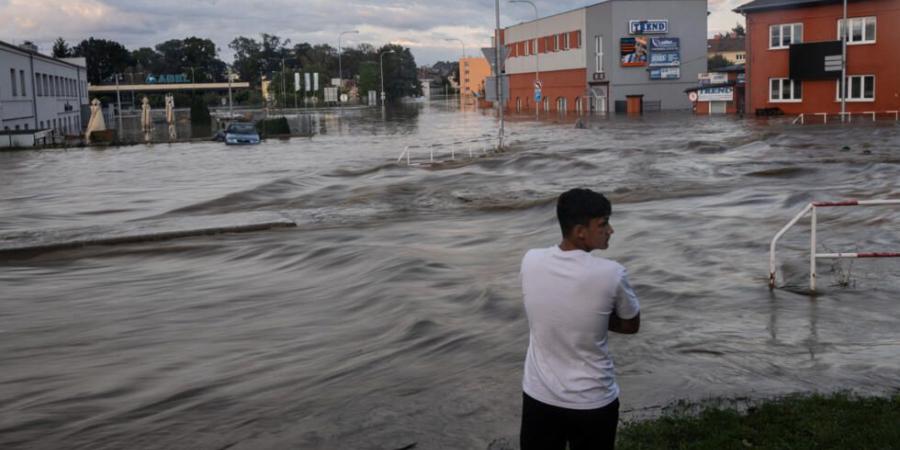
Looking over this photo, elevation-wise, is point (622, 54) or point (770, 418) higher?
point (622, 54)

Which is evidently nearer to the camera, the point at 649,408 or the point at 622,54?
the point at 649,408

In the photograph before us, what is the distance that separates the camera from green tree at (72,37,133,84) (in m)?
151

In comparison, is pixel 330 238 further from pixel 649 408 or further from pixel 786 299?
pixel 649 408

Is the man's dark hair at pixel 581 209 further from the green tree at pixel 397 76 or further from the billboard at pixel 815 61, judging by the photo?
the green tree at pixel 397 76

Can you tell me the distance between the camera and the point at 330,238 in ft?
61.9

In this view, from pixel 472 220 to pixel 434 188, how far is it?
7.11 meters

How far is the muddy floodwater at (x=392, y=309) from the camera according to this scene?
26.1 feet

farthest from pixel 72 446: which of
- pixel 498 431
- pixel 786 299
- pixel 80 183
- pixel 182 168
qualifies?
Result: pixel 182 168

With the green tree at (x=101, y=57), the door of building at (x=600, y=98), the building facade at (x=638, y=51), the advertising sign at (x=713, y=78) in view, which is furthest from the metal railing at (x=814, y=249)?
the green tree at (x=101, y=57)

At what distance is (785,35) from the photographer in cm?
6456

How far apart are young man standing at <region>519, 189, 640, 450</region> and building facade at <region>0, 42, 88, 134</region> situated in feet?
195

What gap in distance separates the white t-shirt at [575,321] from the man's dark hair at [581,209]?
0.15 m

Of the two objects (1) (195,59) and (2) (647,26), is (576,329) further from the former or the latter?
(1) (195,59)

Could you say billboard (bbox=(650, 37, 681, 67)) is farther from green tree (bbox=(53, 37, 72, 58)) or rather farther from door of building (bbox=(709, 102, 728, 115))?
green tree (bbox=(53, 37, 72, 58))
